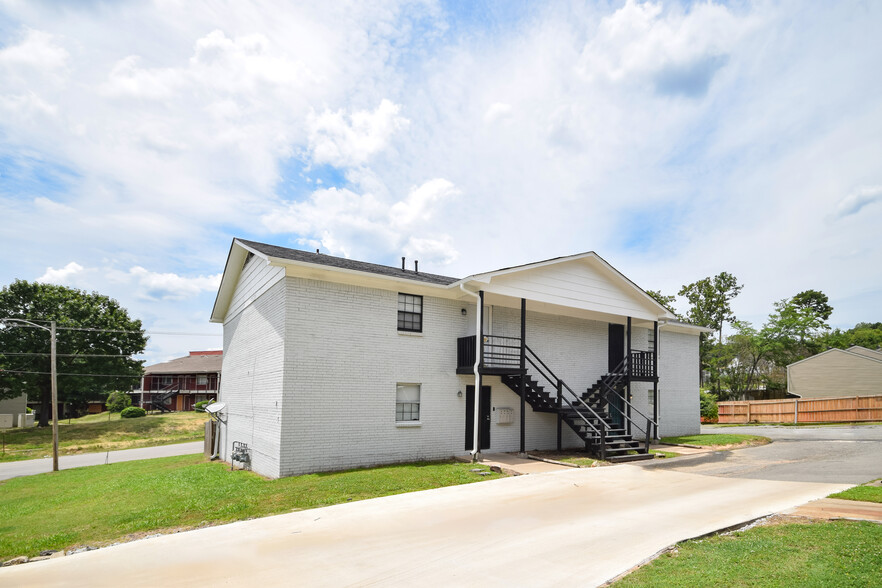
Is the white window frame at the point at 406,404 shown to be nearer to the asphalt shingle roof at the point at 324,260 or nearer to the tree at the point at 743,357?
the asphalt shingle roof at the point at 324,260

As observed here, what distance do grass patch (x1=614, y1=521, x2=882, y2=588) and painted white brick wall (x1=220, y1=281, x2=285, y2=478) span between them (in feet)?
31.9

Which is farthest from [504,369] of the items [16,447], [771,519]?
[16,447]

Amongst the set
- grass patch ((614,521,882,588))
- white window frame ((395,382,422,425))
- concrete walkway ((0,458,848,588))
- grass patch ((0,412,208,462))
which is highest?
white window frame ((395,382,422,425))

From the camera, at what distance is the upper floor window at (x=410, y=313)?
15.3 meters

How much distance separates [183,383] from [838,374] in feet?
202

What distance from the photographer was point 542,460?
49.0ft

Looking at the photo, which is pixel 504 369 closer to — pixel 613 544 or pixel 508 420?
pixel 508 420

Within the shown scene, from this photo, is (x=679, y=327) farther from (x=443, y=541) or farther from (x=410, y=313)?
(x=443, y=541)

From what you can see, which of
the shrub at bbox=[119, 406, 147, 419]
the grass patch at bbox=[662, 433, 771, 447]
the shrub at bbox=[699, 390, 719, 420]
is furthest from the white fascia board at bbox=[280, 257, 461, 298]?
the shrub at bbox=[119, 406, 147, 419]

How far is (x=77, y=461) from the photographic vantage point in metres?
25.6

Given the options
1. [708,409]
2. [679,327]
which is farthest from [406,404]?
[708,409]

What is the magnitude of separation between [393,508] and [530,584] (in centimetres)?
423

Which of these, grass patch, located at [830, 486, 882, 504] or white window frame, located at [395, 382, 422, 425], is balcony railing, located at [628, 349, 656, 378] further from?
grass patch, located at [830, 486, 882, 504]

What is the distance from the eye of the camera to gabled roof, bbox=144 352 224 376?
5447 centimetres
